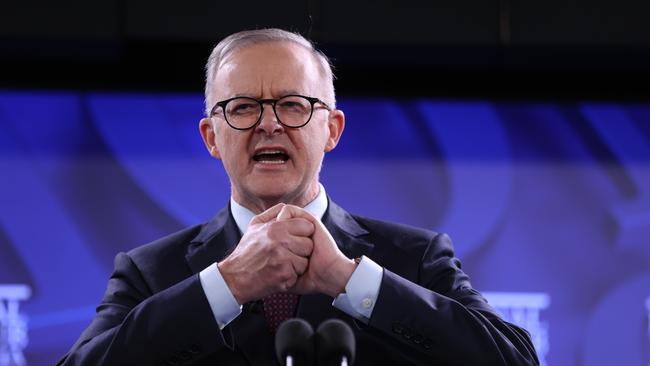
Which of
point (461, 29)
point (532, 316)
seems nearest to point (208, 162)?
point (461, 29)

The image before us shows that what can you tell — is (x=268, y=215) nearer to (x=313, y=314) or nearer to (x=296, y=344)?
(x=313, y=314)

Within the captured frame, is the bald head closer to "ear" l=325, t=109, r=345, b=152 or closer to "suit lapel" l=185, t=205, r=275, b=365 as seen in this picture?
"ear" l=325, t=109, r=345, b=152

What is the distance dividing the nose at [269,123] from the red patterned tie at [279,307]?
1.04ft

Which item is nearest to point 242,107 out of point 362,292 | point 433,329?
point 362,292

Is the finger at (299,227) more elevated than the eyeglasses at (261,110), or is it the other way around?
the eyeglasses at (261,110)

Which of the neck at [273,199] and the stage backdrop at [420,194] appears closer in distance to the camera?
the neck at [273,199]

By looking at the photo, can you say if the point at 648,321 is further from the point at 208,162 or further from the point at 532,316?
the point at 208,162

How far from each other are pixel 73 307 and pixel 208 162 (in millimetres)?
719

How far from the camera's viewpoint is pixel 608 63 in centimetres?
409

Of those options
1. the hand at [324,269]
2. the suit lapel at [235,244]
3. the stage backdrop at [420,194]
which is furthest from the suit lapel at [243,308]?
the stage backdrop at [420,194]

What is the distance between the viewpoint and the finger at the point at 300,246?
1974 millimetres

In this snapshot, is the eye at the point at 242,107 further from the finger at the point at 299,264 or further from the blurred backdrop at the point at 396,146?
the blurred backdrop at the point at 396,146

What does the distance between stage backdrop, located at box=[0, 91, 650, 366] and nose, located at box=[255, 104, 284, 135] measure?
1.87 m

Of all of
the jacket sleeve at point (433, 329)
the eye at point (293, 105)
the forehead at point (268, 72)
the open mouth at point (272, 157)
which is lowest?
the jacket sleeve at point (433, 329)
